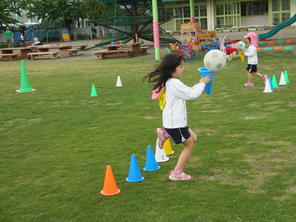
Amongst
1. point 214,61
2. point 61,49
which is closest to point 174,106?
point 214,61

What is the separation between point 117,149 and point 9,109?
17.0 ft

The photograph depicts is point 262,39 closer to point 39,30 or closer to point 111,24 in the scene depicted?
point 111,24

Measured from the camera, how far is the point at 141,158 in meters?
6.28

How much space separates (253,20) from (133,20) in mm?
21172

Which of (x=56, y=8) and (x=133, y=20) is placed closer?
(x=133, y=20)

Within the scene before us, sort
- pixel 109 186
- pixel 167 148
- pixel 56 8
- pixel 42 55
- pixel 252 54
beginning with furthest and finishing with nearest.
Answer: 1. pixel 56 8
2. pixel 42 55
3. pixel 252 54
4. pixel 167 148
5. pixel 109 186

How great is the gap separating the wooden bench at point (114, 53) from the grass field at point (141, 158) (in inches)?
487

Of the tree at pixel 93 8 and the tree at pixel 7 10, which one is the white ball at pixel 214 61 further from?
the tree at pixel 7 10

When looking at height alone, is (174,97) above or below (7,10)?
below

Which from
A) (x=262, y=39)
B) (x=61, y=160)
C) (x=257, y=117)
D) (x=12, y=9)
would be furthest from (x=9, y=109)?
(x=12, y=9)

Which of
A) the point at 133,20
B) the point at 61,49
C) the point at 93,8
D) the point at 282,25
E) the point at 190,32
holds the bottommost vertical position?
the point at 61,49

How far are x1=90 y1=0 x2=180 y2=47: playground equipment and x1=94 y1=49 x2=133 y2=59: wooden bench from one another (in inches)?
128

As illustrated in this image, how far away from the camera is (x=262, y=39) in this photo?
26.9 meters

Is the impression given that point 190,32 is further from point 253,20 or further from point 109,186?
point 253,20
